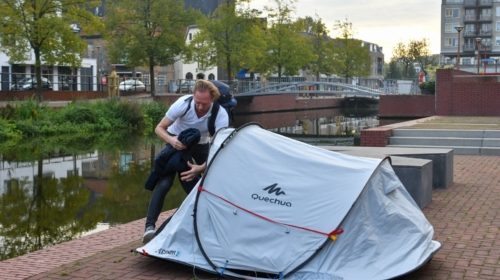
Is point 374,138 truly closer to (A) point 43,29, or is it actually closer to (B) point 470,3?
(A) point 43,29

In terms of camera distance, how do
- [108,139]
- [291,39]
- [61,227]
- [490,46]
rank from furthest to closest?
[490,46], [291,39], [108,139], [61,227]

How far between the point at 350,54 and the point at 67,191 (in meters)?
66.1

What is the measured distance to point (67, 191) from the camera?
12492mm

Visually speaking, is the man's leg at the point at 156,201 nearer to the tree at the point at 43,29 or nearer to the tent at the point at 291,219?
the tent at the point at 291,219

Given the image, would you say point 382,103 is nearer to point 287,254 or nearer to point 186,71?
point 287,254

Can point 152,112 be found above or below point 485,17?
below

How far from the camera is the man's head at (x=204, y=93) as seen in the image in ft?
19.7

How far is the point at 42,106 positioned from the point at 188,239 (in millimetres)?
24942

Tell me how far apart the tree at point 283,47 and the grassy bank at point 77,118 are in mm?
24163

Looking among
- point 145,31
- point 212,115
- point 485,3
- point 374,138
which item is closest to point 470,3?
point 485,3

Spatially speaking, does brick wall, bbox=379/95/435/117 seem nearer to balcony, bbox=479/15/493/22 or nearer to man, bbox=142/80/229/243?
man, bbox=142/80/229/243

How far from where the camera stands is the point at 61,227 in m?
9.19

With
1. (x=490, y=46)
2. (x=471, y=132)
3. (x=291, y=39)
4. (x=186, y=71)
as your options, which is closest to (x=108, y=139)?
(x=471, y=132)

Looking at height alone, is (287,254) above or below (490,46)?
below
